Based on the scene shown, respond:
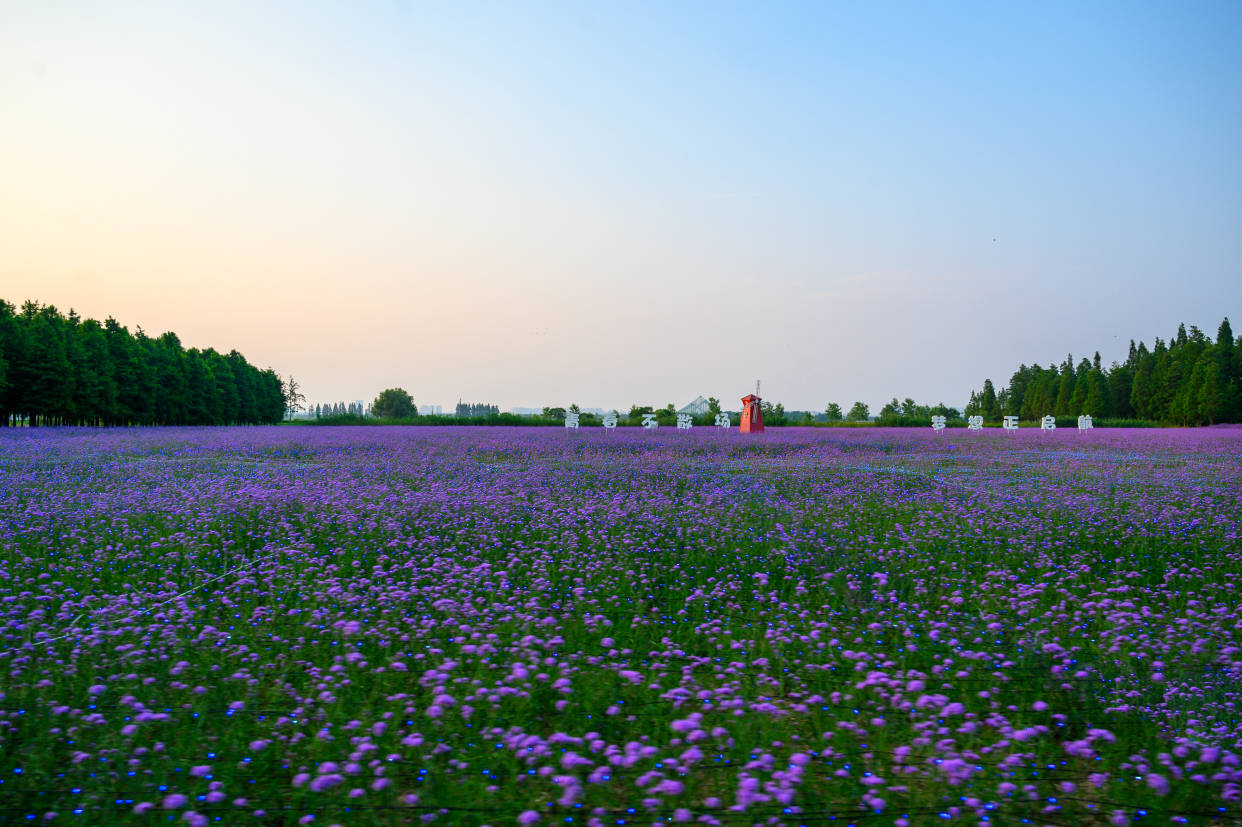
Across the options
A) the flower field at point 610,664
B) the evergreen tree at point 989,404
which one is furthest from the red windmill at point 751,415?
the evergreen tree at point 989,404

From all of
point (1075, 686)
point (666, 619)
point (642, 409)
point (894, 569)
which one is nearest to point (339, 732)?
point (666, 619)

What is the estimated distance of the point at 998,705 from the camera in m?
3.78

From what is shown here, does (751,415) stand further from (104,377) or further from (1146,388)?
(1146,388)

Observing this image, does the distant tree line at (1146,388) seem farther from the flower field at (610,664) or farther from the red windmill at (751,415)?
the flower field at (610,664)

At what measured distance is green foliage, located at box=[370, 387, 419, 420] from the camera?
10012 centimetres

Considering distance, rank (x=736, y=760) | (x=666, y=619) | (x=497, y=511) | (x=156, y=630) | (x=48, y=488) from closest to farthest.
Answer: (x=736, y=760) → (x=156, y=630) → (x=666, y=619) → (x=497, y=511) → (x=48, y=488)

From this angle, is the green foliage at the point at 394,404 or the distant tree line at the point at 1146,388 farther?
the green foliage at the point at 394,404

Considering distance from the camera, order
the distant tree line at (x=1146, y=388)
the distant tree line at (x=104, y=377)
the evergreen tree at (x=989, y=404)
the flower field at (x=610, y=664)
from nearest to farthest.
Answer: the flower field at (x=610, y=664), the distant tree line at (x=104, y=377), the distant tree line at (x=1146, y=388), the evergreen tree at (x=989, y=404)

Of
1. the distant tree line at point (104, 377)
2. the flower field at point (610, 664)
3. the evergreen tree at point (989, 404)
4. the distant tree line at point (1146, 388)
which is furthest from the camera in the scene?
the evergreen tree at point (989, 404)

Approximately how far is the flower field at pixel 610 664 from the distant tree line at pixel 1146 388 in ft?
232

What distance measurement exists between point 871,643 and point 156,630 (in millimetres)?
4509

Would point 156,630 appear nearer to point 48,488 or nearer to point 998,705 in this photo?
point 998,705

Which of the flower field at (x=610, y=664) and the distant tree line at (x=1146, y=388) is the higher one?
the distant tree line at (x=1146, y=388)

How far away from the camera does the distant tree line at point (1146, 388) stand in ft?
211
